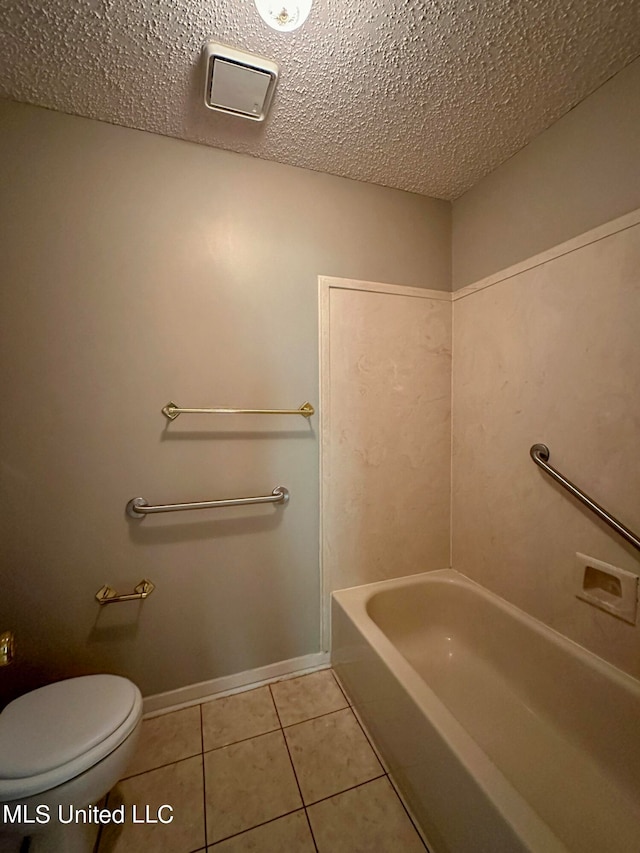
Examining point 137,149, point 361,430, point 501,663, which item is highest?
point 137,149

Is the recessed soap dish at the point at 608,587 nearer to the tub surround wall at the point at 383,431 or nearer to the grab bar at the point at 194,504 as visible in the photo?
the tub surround wall at the point at 383,431

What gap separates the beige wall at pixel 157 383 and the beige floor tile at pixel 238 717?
0.39 feet

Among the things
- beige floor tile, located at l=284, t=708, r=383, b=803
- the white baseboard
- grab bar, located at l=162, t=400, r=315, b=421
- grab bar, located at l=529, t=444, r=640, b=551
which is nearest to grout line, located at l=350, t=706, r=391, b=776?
beige floor tile, located at l=284, t=708, r=383, b=803

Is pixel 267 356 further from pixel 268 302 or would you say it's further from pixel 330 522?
pixel 330 522

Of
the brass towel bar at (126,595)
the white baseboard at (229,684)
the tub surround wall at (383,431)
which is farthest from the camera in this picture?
the tub surround wall at (383,431)

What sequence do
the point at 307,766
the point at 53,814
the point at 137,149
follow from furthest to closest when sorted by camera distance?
the point at 137,149 → the point at 307,766 → the point at 53,814

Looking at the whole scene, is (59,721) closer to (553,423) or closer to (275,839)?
(275,839)

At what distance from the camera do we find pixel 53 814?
2.52 feet

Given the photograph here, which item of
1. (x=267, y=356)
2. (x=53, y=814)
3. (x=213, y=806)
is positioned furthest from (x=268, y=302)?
(x=213, y=806)

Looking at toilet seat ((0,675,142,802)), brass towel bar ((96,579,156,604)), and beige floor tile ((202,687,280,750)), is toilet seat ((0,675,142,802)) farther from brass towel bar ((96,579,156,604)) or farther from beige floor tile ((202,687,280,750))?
beige floor tile ((202,687,280,750))

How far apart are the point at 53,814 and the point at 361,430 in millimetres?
1480

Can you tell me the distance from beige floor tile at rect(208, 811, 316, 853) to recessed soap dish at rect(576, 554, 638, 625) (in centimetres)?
116

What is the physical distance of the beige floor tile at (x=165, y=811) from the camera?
0.91 metres

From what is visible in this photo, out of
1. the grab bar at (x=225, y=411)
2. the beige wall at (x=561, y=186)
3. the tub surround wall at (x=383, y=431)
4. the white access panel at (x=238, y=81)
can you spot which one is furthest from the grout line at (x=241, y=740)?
the white access panel at (x=238, y=81)
